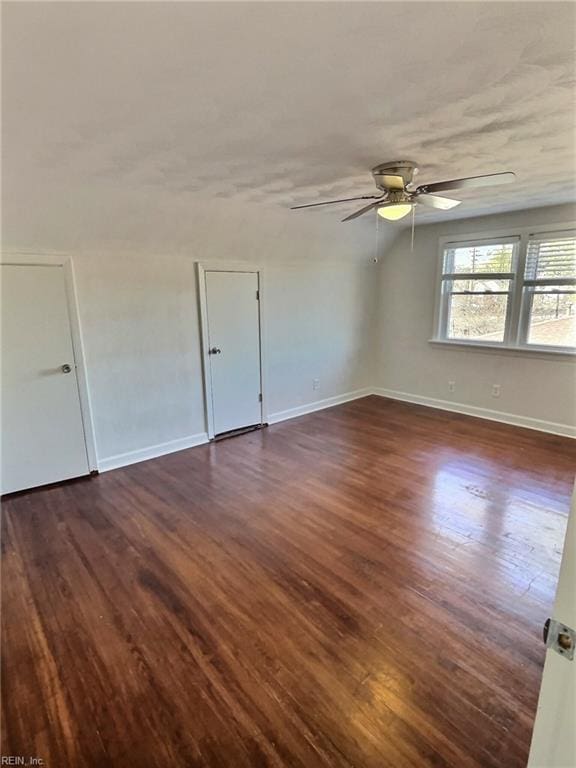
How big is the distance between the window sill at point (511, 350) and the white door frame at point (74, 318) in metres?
4.18

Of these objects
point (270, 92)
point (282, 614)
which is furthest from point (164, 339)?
point (282, 614)


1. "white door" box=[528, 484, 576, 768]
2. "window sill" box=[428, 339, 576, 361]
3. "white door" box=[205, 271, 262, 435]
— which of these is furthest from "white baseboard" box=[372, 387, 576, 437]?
"white door" box=[528, 484, 576, 768]

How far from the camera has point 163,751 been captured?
4.58 feet

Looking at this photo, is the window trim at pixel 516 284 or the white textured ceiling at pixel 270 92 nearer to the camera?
the white textured ceiling at pixel 270 92

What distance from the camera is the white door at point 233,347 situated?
4.19m

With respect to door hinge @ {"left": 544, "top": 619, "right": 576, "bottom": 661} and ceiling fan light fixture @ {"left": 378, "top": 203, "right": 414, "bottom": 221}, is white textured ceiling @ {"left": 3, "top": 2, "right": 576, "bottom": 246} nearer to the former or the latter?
ceiling fan light fixture @ {"left": 378, "top": 203, "right": 414, "bottom": 221}

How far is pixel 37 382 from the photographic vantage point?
10.5ft

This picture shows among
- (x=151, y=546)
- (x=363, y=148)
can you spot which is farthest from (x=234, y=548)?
(x=363, y=148)

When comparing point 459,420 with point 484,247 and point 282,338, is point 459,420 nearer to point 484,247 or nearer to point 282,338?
point 484,247

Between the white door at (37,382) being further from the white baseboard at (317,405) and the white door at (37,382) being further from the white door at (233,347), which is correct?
the white baseboard at (317,405)

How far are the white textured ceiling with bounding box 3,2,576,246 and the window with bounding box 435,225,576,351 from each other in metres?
1.66

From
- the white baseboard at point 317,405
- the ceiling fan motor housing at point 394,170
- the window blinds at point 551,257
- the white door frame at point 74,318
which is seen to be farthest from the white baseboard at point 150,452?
the window blinds at point 551,257

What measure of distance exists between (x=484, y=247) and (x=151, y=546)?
15.3ft

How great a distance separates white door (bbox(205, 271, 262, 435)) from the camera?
419 centimetres
